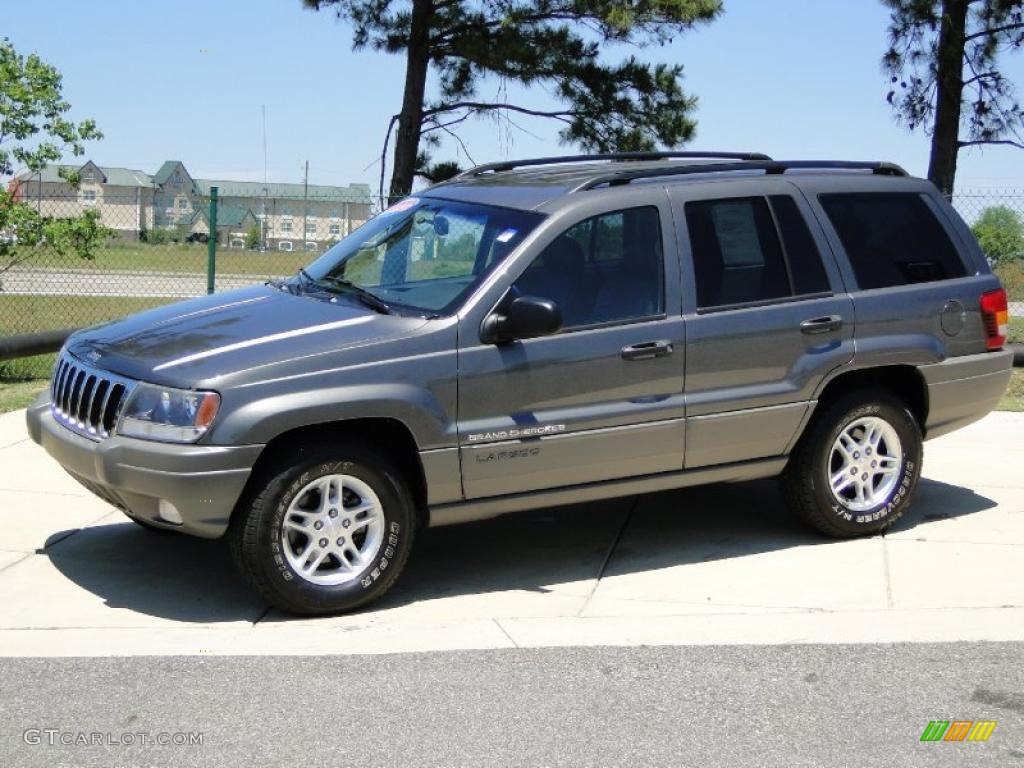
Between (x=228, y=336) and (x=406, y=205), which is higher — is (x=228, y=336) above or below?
below

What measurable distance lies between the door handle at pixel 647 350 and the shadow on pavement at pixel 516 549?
3.61 feet

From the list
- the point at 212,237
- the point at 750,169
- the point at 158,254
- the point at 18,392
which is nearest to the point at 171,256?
the point at 158,254

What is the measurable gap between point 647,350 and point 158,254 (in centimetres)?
1545

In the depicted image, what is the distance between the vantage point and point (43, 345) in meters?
10.9

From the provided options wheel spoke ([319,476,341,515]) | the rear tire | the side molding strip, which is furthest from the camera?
the rear tire

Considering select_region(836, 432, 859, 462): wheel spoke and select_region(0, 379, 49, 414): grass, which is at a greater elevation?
select_region(836, 432, 859, 462): wheel spoke

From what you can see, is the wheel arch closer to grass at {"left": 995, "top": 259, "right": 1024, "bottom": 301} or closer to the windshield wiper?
the windshield wiper

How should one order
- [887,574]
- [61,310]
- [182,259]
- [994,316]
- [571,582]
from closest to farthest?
[571,582]
[887,574]
[994,316]
[61,310]
[182,259]

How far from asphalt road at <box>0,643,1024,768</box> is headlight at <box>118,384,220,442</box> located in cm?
91

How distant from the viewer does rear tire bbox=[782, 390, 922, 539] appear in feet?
22.6

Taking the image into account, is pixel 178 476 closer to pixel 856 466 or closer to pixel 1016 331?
pixel 856 466

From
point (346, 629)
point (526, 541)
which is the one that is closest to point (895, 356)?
point (526, 541)

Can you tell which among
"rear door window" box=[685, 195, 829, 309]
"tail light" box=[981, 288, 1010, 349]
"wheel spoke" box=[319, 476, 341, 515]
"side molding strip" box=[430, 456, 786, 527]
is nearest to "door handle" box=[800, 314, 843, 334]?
"rear door window" box=[685, 195, 829, 309]

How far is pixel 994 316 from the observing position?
7344mm
